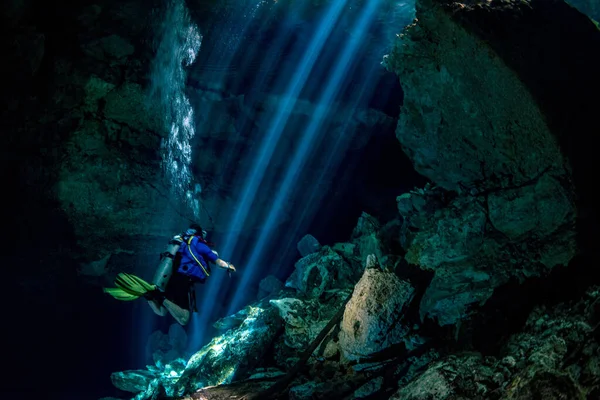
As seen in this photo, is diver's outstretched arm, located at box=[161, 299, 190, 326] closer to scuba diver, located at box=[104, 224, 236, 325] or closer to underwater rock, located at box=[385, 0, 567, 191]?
scuba diver, located at box=[104, 224, 236, 325]

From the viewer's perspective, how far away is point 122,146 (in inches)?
370

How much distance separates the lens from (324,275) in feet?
28.3

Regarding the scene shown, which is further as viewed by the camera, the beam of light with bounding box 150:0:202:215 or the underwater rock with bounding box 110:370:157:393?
the underwater rock with bounding box 110:370:157:393

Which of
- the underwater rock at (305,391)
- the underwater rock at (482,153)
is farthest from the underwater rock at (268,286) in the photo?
the underwater rock at (482,153)

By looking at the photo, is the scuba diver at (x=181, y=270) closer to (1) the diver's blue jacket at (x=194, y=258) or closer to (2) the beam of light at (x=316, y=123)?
(1) the diver's blue jacket at (x=194, y=258)

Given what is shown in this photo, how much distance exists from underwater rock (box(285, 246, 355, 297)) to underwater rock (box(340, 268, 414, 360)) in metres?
3.07

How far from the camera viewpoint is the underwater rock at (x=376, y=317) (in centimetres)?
462

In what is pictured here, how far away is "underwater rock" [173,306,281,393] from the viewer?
6.54 meters

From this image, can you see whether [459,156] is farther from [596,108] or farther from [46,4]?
[46,4]

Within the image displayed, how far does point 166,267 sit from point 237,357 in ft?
7.90

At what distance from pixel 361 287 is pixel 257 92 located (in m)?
8.40

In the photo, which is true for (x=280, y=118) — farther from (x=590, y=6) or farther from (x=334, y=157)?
(x=590, y=6)

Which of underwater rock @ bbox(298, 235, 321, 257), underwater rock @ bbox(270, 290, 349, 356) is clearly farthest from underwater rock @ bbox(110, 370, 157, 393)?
underwater rock @ bbox(270, 290, 349, 356)

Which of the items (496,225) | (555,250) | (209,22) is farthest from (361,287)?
(209,22)
